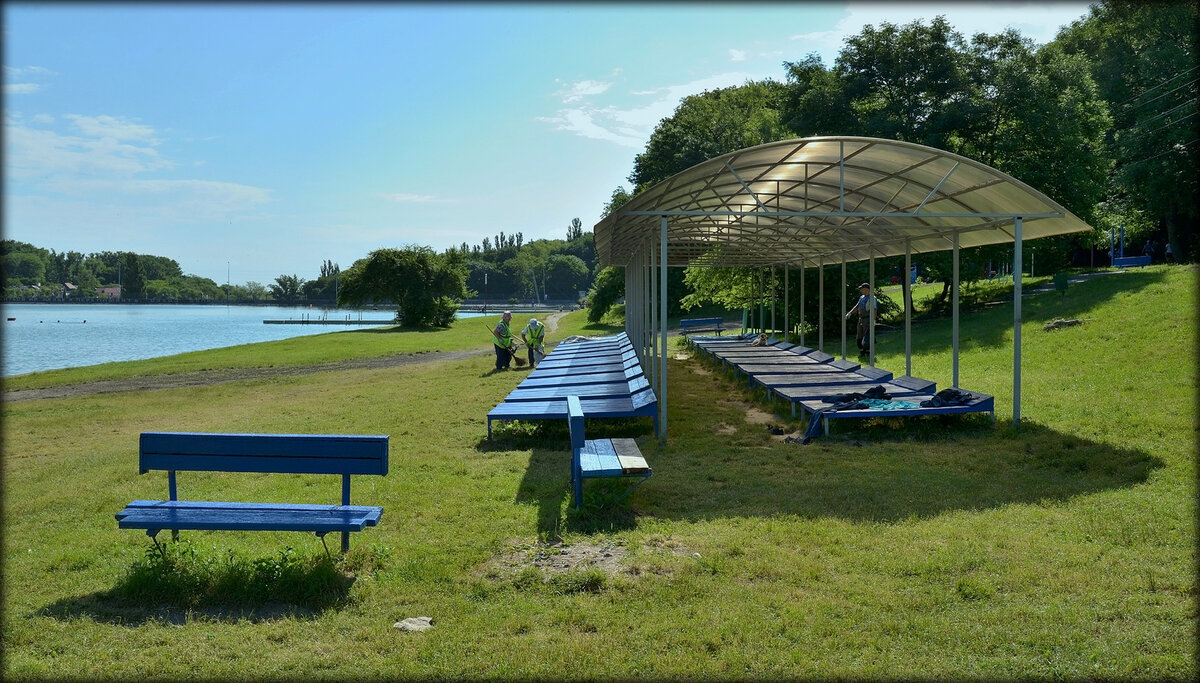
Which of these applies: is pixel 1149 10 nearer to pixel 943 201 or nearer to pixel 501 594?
pixel 943 201

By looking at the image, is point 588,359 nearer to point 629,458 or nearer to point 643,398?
point 643,398

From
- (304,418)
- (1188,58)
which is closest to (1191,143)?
(1188,58)

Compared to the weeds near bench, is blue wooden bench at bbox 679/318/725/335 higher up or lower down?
higher up

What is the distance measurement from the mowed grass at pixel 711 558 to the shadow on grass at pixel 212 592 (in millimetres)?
36

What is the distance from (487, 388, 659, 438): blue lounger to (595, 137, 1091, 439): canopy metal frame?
0.92ft

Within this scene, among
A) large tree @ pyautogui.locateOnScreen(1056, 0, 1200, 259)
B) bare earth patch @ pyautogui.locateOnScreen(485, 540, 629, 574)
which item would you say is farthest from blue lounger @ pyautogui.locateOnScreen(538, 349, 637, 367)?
large tree @ pyautogui.locateOnScreen(1056, 0, 1200, 259)

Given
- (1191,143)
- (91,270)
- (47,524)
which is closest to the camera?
(47,524)

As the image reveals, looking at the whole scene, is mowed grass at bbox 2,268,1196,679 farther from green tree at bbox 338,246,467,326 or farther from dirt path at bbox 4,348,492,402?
green tree at bbox 338,246,467,326

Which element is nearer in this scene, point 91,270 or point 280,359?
point 280,359

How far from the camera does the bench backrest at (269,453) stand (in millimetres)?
5227

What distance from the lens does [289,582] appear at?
4766 mm

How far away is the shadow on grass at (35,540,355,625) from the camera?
4.49 meters

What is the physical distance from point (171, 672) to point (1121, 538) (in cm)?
631

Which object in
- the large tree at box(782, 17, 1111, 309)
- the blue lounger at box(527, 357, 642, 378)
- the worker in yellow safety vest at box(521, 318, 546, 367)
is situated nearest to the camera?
the blue lounger at box(527, 357, 642, 378)
